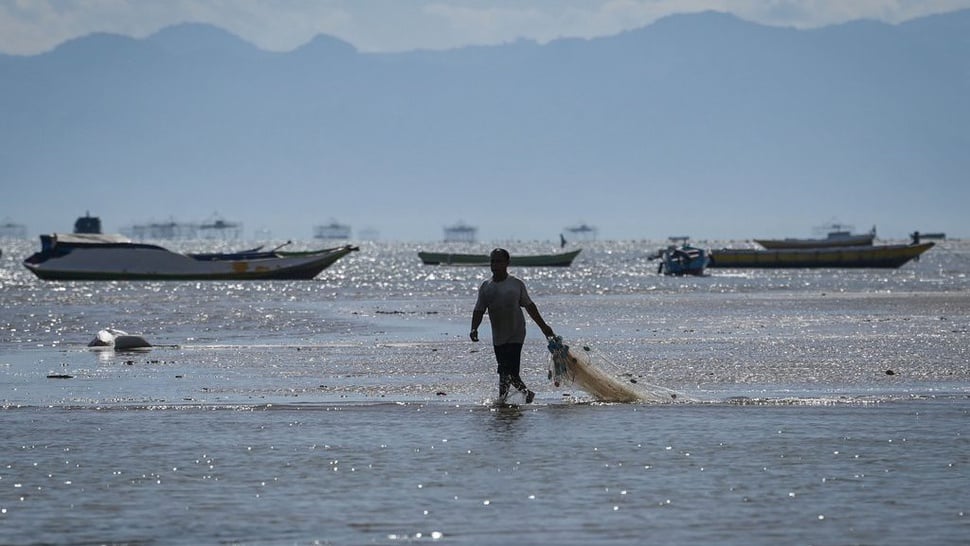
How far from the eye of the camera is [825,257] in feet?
308

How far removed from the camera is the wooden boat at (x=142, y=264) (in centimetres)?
7200

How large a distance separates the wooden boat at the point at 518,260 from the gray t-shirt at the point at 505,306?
271 feet

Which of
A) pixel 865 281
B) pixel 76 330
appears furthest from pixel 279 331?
pixel 865 281

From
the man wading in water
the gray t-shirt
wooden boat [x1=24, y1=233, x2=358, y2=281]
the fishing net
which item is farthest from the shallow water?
wooden boat [x1=24, y1=233, x2=358, y2=281]

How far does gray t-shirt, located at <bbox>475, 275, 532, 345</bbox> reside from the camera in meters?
15.5

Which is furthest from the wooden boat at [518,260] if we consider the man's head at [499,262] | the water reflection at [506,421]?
the man's head at [499,262]

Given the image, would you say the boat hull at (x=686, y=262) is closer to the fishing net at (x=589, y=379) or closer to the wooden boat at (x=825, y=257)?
the wooden boat at (x=825, y=257)

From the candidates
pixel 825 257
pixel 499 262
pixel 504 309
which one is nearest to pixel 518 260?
pixel 825 257

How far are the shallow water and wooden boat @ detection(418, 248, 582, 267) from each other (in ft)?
240

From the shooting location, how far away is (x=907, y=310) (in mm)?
39031

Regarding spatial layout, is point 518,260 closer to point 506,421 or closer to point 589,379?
point 589,379

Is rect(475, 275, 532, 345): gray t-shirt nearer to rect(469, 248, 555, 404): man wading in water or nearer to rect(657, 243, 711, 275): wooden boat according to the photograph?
rect(469, 248, 555, 404): man wading in water

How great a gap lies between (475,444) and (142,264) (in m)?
61.6

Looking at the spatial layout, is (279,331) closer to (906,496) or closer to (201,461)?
(201,461)
